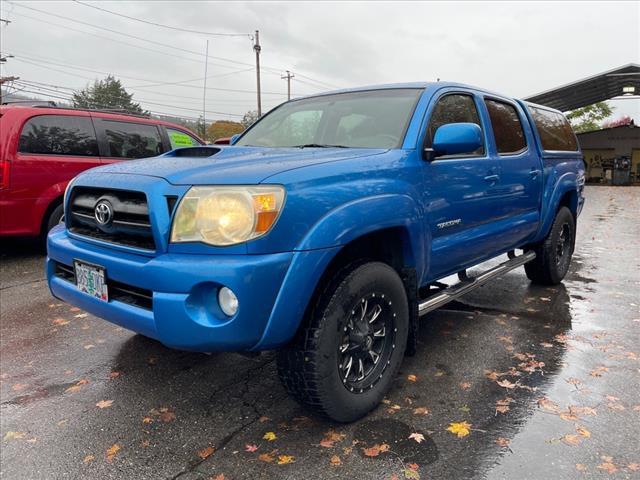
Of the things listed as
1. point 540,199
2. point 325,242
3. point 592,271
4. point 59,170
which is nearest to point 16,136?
point 59,170

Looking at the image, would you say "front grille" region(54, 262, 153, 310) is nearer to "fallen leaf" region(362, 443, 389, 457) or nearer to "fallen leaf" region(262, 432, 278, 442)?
"fallen leaf" region(262, 432, 278, 442)

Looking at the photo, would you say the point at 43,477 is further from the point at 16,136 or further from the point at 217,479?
the point at 16,136

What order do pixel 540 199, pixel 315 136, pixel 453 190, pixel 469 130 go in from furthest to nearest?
pixel 540 199 < pixel 315 136 < pixel 453 190 < pixel 469 130

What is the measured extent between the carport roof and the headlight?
68.8 ft

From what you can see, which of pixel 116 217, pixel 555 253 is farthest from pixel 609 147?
pixel 116 217

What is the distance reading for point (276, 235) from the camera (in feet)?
6.82

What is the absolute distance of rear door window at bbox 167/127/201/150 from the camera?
766cm

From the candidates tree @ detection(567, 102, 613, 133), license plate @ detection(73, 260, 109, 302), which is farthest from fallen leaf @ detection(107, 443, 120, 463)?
tree @ detection(567, 102, 613, 133)

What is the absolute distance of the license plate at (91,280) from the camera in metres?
2.42

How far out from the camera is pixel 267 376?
3.13m

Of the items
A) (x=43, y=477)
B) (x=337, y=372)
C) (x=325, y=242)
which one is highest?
(x=325, y=242)

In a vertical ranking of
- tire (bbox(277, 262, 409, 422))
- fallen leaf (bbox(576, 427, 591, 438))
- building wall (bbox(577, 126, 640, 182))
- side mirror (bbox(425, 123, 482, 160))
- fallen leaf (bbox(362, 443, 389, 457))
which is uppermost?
building wall (bbox(577, 126, 640, 182))

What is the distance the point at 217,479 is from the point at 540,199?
12.5 feet

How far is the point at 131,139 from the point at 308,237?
230 inches
